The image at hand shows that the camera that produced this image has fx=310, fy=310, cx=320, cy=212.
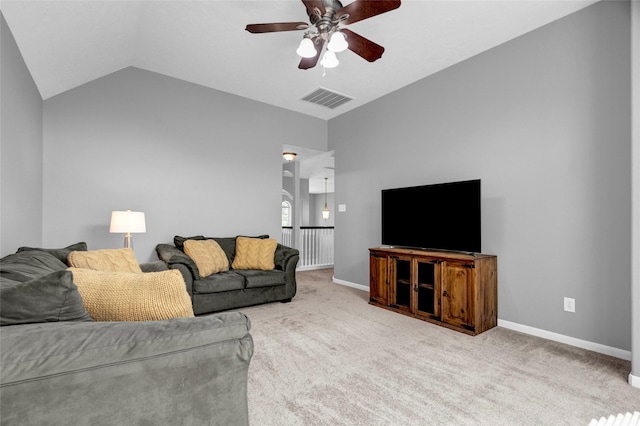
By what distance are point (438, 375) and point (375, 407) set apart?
63cm

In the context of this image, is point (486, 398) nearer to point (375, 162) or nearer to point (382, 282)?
point (382, 282)

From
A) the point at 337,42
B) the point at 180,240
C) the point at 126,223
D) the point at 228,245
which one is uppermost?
the point at 337,42

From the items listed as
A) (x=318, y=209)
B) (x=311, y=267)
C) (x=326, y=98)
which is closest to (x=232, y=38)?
(x=326, y=98)

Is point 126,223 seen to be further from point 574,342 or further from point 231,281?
point 574,342

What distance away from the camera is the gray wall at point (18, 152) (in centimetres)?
209

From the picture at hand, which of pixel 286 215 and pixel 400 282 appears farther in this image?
pixel 286 215

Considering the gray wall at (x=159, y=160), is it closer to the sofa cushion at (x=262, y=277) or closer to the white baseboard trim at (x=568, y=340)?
the sofa cushion at (x=262, y=277)

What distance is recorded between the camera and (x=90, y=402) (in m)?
0.88

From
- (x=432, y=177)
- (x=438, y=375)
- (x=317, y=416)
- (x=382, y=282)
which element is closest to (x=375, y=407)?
(x=317, y=416)

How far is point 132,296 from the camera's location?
1.17m

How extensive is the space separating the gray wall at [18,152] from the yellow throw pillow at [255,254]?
211cm

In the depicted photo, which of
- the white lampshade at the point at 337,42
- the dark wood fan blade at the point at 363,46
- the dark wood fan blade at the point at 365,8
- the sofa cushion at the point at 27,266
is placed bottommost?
the sofa cushion at the point at 27,266

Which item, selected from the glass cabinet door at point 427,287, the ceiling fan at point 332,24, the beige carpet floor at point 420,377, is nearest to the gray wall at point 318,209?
the glass cabinet door at point 427,287

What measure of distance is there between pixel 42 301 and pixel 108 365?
1.00 ft
